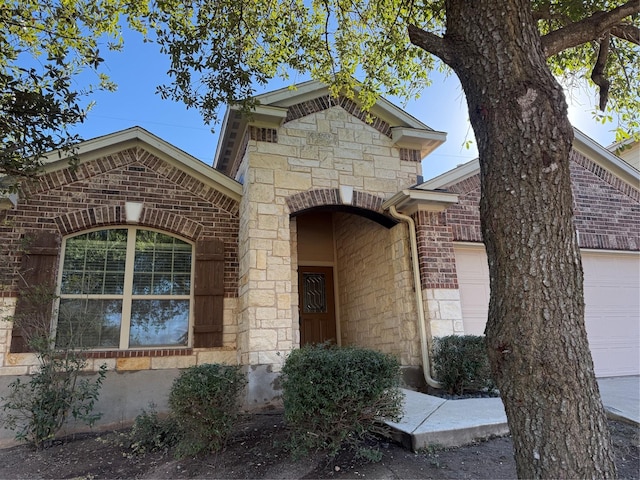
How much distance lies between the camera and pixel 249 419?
5.27m

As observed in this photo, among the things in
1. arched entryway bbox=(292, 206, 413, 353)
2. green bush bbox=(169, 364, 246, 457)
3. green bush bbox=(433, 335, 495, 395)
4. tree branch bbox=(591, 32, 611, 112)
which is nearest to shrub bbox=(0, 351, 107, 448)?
green bush bbox=(169, 364, 246, 457)

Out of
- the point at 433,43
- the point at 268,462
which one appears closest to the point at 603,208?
the point at 433,43

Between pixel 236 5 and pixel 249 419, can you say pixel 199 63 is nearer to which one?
pixel 236 5

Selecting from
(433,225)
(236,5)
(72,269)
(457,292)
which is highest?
(236,5)

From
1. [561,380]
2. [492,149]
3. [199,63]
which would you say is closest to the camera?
[561,380]

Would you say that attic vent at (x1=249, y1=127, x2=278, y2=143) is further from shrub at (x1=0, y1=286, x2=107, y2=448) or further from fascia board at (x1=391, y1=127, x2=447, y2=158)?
shrub at (x1=0, y1=286, x2=107, y2=448)

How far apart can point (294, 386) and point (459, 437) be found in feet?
5.48

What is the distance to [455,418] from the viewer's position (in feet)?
14.4

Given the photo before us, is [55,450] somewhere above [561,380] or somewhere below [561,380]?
below

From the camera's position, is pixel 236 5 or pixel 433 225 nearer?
pixel 236 5

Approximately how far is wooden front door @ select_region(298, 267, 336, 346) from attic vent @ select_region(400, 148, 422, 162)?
11.0ft

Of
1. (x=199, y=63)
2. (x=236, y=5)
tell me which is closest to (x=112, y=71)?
(x=199, y=63)

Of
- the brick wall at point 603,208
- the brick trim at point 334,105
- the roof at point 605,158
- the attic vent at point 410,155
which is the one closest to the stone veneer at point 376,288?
the attic vent at point 410,155

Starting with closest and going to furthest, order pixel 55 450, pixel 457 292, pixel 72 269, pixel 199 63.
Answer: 1. pixel 55 450
2. pixel 199 63
3. pixel 72 269
4. pixel 457 292
